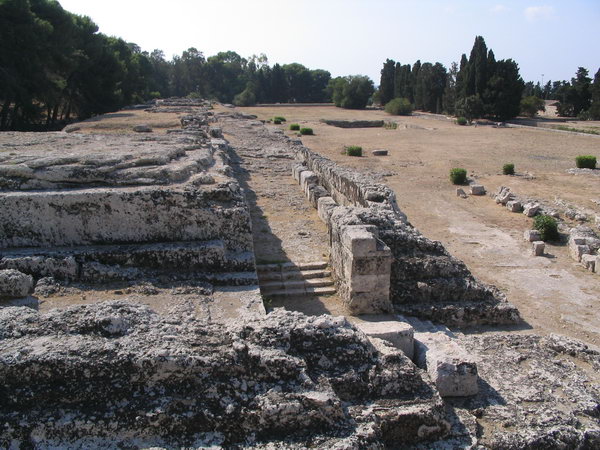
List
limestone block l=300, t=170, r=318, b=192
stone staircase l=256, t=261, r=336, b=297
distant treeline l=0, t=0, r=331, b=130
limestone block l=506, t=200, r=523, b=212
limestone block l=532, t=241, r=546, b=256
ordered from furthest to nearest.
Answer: distant treeline l=0, t=0, r=331, b=130 → limestone block l=506, t=200, r=523, b=212 → limestone block l=300, t=170, r=318, b=192 → limestone block l=532, t=241, r=546, b=256 → stone staircase l=256, t=261, r=336, b=297

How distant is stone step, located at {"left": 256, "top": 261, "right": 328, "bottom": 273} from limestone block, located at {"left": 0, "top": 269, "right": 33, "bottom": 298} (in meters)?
3.31

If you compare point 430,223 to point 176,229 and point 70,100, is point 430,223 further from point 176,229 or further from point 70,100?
point 70,100

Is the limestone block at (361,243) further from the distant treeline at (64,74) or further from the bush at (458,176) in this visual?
the distant treeline at (64,74)

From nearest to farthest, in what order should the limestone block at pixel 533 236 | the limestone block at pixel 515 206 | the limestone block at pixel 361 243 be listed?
the limestone block at pixel 361 243 → the limestone block at pixel 533 236 → the limestone block at pixel 515 206

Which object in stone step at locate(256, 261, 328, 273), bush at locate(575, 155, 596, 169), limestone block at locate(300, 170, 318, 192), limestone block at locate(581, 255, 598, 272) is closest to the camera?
stone step at locate(256, 261, 328, 273)

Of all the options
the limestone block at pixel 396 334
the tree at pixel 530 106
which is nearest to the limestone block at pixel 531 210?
the limestone block at pixel 396 334

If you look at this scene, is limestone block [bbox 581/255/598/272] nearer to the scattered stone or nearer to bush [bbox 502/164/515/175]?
bush [bbox 502/164/515/175]

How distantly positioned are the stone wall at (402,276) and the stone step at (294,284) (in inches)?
10.4

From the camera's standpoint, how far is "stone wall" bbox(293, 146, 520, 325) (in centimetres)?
656

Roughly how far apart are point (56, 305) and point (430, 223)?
33.8 feet

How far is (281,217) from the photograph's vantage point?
1061cm

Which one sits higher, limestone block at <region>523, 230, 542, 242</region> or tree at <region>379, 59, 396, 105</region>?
tree at <region>379, 59, 396, 105</region>

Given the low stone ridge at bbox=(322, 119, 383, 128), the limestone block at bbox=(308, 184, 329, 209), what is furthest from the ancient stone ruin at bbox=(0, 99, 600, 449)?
the low stone ridge at bbox=(322, 119, 383, 128)

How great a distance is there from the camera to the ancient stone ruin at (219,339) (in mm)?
3371
